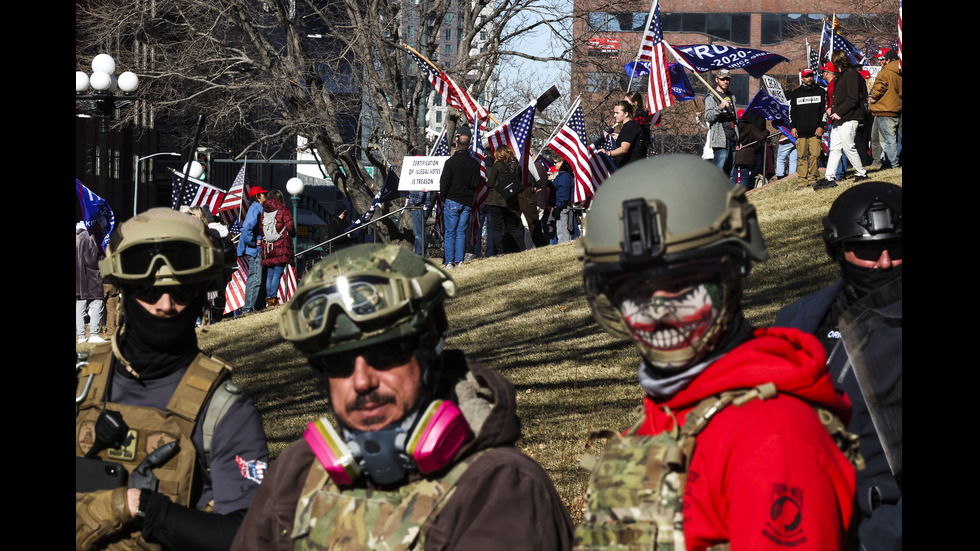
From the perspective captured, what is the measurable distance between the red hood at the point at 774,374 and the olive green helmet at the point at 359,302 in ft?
2.33

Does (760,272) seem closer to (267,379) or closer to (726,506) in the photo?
(267,379)

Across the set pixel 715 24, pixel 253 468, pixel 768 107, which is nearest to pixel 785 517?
pixel 253 468

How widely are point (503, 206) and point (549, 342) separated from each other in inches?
313

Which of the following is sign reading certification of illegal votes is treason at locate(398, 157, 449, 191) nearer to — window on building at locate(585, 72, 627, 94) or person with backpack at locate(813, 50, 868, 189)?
person with backpack at locate(813, 50, 868, 189)

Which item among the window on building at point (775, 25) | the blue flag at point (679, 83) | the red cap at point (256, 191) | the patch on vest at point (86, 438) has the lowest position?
the patch on vest at point (86, 438)

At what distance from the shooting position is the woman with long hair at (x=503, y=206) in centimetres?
1861

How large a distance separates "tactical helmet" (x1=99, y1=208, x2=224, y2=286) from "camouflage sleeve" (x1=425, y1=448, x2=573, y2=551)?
1.71 meters

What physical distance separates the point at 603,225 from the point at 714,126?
15.7 meters

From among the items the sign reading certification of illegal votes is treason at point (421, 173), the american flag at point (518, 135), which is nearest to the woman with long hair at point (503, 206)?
the american flag at point (518, 135)

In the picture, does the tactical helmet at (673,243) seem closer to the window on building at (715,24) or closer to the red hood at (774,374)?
the red hood at (774,374)

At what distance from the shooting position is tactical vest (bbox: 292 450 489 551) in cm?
269

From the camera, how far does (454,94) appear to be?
21.5 metres

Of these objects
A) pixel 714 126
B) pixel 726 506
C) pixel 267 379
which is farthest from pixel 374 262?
pixel 714 126

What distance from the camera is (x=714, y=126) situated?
1788 cm
